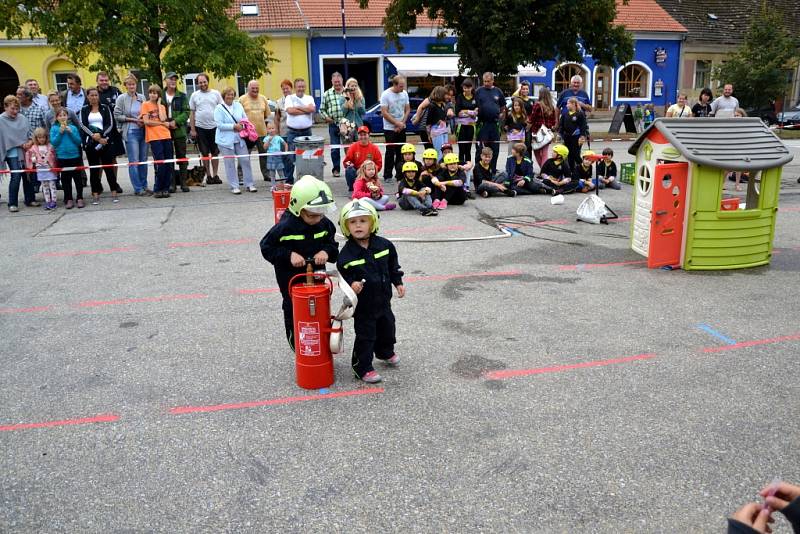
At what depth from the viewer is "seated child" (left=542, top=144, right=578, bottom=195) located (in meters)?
12.7

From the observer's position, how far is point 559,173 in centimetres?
1285

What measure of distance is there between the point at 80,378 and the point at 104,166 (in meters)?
8.37

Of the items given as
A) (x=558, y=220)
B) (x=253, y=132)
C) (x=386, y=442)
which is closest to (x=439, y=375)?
(x=386, y=442)

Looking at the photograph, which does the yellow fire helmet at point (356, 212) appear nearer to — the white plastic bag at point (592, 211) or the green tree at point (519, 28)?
the white plastic bag at point (592, 211)

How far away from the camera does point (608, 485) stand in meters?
3.66

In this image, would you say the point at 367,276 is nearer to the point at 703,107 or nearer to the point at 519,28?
the point at 703,107

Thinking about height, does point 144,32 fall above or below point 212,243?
above

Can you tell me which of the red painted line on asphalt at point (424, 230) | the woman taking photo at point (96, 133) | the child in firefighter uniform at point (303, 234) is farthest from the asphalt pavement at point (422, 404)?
the woman taking photo at point (96, 133)

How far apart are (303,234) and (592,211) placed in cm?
641

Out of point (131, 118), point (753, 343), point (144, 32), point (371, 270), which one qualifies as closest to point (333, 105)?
point (131, 118)

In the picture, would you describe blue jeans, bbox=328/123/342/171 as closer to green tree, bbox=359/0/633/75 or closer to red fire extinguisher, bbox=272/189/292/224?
red fire extinguisher, bbox=272/189/292/224

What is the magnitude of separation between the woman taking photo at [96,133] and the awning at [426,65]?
24.0 meters

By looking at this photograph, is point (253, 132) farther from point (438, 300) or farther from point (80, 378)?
point (80, 378)

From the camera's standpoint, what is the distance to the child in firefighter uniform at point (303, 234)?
4.73 m
